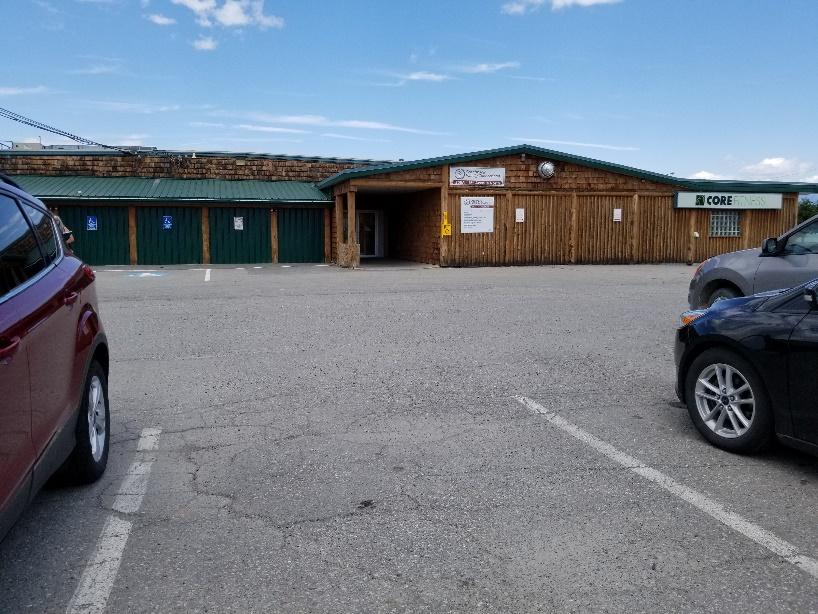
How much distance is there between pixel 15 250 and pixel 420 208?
24084 millimetres

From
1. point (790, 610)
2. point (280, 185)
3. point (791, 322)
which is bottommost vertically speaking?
point (790, 610)

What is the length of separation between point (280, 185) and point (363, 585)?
1083 inches

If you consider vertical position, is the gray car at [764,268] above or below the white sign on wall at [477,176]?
below

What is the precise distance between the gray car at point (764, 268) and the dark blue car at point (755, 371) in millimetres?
3864

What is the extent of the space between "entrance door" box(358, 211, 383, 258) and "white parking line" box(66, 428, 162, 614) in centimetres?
2747

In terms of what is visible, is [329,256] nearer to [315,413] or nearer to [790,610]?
[315,413]

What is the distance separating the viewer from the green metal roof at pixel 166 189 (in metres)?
26.2

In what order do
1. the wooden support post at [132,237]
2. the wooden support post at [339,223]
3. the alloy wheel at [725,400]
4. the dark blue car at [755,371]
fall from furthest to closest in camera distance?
the wooden support post at [132,237]
the wooden support post at [339,223]
the alloy wheel at [725,400]
the dark blue car at [755,371]

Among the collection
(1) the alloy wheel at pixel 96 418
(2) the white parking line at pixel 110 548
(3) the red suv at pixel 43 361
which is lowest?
(2) the white parking line at pixel 110 548

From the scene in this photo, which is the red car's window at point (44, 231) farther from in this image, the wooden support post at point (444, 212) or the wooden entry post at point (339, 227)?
the wooden entry post at point (339, 227)

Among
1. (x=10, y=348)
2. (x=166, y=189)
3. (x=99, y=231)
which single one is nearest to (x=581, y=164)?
(x=166, y=189)

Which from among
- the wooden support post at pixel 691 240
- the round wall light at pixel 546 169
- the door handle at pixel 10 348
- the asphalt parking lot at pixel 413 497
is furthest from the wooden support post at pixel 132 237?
the door handle at pixel 10 348

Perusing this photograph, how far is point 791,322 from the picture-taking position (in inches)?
175

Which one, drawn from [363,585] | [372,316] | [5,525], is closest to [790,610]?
[363,585]
